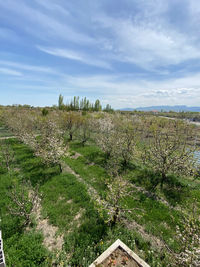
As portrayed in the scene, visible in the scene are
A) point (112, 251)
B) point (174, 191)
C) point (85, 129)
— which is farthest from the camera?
point (85, 129)

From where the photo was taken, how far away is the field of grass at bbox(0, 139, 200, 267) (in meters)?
4.69

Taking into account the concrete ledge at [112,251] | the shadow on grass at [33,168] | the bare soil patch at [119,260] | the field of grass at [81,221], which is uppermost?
the concrete ledge at [112,251]

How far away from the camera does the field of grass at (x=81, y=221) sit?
4688 millimetres

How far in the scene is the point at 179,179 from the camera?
394 inches

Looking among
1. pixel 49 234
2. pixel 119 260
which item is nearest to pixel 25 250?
pixel 49 234

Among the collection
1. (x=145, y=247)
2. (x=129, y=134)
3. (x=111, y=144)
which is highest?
(x=129, y=134)

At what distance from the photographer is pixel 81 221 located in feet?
20.2

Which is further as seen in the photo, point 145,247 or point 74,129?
point 74,129

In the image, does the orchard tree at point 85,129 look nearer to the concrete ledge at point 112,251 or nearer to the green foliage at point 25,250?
the green foliage at point 25,250

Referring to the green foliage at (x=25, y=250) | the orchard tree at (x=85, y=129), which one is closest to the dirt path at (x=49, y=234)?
the green foliage at (x=25, y=250)

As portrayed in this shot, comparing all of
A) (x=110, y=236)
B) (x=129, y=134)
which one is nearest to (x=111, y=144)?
(x=129, y=134)

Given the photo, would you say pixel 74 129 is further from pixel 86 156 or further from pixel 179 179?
pixel 179 179

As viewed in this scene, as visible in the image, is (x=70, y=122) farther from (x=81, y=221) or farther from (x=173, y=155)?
(x=81, y=221)

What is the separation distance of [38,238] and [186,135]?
12.1m
